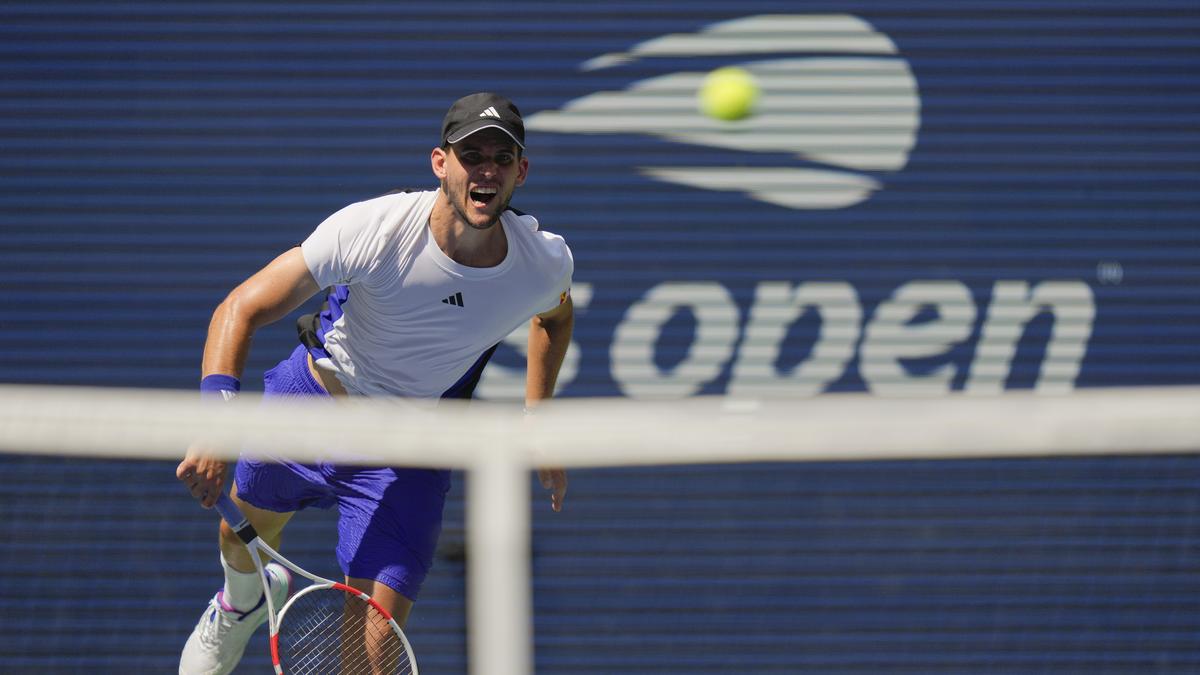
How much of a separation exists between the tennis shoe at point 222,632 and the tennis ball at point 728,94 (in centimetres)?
318

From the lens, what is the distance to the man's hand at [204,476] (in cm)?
321

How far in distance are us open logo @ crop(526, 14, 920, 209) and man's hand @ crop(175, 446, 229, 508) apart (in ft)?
11.9

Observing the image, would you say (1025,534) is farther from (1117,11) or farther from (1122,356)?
(1117,11)

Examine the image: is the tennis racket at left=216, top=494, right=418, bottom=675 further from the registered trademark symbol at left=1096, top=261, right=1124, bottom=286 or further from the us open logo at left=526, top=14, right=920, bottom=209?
the registered trademark symbol at left=1096, top=261, right=1124, bottom=286

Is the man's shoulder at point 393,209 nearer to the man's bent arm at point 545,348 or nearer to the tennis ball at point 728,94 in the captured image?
the man's bent arm at point 545,348

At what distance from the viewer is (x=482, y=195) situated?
3.95 m

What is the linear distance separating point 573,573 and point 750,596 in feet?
11.9

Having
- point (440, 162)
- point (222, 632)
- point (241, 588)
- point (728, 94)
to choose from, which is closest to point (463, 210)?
point (440, 162)

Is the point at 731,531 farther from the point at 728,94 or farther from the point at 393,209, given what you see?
the point at 728,94

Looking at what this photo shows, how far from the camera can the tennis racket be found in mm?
3975

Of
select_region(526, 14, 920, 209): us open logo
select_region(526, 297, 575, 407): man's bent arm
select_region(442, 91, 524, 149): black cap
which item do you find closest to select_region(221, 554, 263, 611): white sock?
select_region(526, 297, 575, 407): man's bent arm

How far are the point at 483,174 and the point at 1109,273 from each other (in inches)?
159

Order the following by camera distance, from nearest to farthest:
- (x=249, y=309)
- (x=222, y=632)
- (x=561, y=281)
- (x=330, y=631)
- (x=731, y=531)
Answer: (x=731, y=531), (x=249, y=309), (x=330, y=631), (x=561, y=281), (x=222, y=632)

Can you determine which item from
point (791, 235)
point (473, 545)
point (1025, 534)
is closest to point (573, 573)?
point (791, 235)
